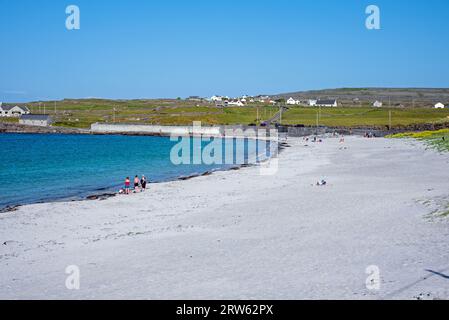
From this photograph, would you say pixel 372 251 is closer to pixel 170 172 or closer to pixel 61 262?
pixel 61 262

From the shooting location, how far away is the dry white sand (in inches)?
435

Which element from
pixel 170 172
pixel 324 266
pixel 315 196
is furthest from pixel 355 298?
pixel 170 172

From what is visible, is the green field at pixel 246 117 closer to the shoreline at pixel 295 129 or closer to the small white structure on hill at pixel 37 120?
the small white structure on hill at pixel 37 120

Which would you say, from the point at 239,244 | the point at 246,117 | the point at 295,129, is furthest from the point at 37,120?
the point at 239,244

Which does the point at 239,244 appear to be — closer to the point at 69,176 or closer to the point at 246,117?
the point at 69,176

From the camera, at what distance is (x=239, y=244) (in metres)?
14.9

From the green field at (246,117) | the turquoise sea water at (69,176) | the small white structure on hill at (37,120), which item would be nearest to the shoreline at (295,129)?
the small white structure on hill at (37,120)

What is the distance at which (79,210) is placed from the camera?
894 inches

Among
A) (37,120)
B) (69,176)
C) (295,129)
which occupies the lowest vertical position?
(69,176)

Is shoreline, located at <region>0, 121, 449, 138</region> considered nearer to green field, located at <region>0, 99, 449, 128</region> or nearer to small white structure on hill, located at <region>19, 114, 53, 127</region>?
small white structure on hill, located at <region>19, 114, 53, 127</region>

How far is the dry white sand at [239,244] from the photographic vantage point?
435 inches

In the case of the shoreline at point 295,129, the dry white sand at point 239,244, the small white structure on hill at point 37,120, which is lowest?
the dry white sand at point 239,244
